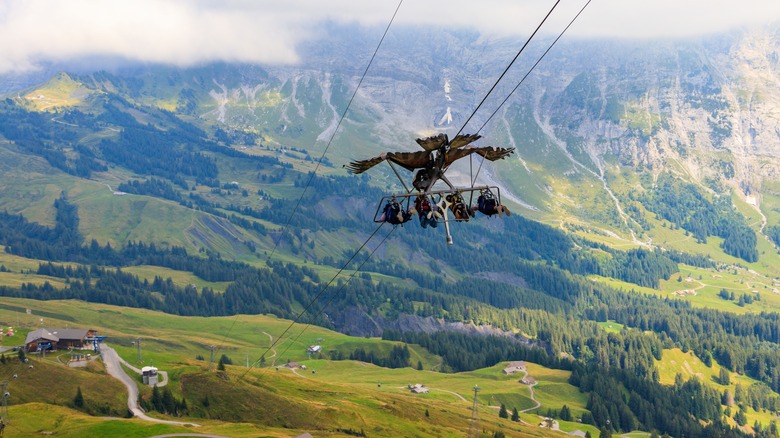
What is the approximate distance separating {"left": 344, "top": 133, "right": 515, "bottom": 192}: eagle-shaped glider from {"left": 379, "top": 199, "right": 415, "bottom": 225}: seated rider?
62.4 inches

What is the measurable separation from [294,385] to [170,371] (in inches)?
1166

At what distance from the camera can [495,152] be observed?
5144 centimetres

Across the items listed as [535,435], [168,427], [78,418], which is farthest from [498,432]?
[78,418]

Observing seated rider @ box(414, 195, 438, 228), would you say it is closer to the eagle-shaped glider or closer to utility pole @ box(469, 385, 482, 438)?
the eagle-shaped glider

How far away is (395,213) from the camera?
156 ft

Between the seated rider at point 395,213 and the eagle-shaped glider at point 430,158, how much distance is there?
1585mm

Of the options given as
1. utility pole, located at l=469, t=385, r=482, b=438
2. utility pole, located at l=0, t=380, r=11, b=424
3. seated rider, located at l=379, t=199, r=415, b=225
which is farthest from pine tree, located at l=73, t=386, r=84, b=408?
seated rider, located at l=379, t=199, r=415, b=225

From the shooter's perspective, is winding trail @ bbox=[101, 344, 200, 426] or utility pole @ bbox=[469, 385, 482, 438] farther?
utility pole @ bbox=[469, 385, 482, 438]

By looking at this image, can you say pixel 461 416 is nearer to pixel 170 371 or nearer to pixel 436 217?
pixel 170 371

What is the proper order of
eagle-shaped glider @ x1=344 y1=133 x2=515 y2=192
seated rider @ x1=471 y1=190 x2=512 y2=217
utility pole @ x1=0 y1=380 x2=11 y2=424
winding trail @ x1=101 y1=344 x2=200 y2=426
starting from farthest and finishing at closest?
winding trail @ x1=101 y1=344 x2=200 y2=426 → utility pole @ x1=0 y1=380 x2=11 y2=424 → seated rider @ x1=471 y1=190 x2=512 y2=217 → eagle-shaped glider @ x1=344 y1=133 x2=515 y2=192

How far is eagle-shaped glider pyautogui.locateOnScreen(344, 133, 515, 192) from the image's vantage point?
45072 millimetres

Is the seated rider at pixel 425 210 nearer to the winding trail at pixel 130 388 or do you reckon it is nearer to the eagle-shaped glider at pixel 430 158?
the eagle-shaped glider at pixel 430 158

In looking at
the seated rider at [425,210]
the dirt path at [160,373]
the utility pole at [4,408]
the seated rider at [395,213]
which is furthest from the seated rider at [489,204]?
the dirt path at [160,373]

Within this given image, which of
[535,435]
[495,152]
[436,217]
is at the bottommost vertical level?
[535,435]
